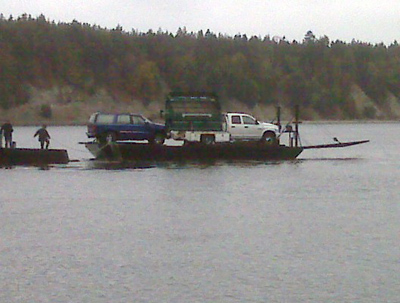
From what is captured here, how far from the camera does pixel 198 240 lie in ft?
59.8

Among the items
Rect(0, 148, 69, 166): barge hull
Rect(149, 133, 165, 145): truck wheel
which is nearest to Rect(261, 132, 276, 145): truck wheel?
Rect(149, 133, 165, 145): truck wheel

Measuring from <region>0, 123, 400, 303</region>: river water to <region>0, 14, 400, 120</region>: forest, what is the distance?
378 ft

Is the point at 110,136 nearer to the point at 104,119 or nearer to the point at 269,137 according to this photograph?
the point at 104,119

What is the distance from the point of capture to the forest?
15262cm

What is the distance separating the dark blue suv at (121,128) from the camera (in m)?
41.9

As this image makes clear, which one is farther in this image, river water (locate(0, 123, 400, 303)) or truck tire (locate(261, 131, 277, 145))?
truck tire (locate(261, 131, 277, 145))

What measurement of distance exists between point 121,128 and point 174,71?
129 m

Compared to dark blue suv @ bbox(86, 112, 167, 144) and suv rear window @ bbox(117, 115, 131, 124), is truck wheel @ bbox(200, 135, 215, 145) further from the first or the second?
suv rear window @ bbox(117, 115, 131, 124)

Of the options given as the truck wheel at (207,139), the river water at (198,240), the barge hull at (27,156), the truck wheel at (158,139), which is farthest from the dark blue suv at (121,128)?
the river water at (198,240)

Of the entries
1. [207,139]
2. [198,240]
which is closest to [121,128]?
[207,139]

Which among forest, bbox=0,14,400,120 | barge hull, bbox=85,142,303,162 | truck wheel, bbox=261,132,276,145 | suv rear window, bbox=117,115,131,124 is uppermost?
forest, bbox=0,14,400,120

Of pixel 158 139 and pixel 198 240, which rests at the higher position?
pixel 158 139

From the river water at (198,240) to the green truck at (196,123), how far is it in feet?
27.9

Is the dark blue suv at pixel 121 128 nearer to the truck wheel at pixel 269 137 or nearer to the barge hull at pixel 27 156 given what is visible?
the barge hull at pixel 27 156
